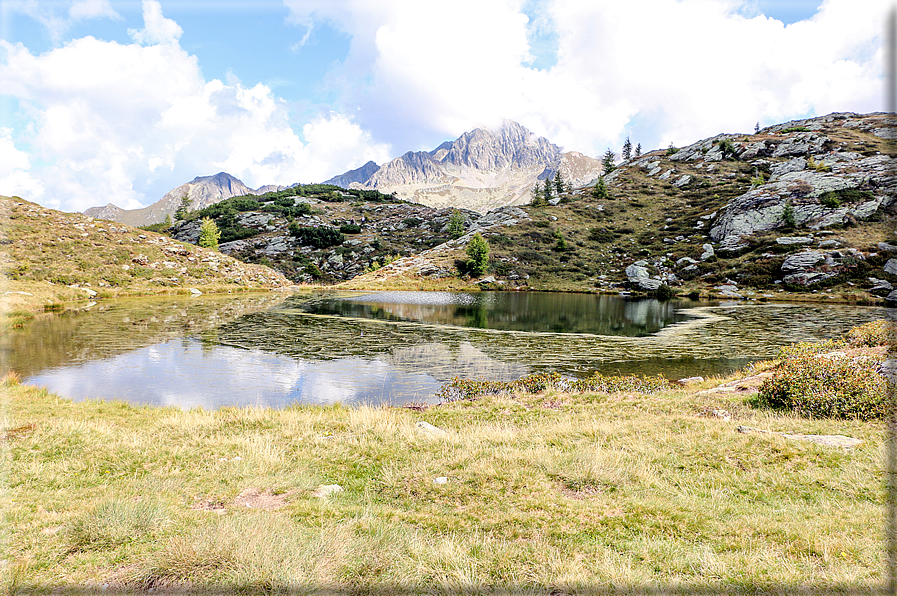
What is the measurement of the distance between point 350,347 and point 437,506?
24034 millimetres

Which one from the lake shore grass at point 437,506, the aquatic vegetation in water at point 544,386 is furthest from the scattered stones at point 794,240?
the lake shore grass at point 437,506

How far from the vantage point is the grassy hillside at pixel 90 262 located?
5156 centimetres

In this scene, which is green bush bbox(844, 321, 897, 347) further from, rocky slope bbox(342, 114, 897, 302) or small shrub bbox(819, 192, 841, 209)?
small shrub bbox(819, 192, 841, 209)

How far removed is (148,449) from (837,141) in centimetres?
18848

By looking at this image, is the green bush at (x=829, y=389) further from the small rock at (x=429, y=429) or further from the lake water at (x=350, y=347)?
the small rock at (x=429, y=429)

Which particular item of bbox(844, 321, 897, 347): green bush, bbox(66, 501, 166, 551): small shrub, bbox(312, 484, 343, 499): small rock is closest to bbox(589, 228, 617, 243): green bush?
bbox(844, 321, 897, 347): green bush

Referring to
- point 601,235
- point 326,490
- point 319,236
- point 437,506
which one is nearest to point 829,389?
point 437,506

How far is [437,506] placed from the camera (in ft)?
24.4

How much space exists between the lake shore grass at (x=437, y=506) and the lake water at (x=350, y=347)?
7.05 metres

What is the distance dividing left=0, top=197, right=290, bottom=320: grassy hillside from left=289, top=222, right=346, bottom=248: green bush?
4979cm

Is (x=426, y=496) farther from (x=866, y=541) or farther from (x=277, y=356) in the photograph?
(x=277, y=356)

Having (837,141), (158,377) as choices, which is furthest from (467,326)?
(837,141)

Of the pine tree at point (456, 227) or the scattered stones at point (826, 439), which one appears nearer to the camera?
the scattered stones at point (826, 439)

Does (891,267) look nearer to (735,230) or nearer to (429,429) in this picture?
(735,230)
